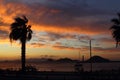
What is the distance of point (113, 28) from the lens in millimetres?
61562

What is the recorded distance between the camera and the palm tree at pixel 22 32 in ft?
211

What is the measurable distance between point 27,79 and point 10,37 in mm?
18492

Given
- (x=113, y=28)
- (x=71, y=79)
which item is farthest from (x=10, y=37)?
(x=71, y=79)

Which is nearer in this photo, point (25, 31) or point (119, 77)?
point (119, 77)

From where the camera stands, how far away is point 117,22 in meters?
61.6

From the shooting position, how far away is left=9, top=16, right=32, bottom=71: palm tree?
64.2m

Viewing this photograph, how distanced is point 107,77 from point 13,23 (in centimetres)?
2409

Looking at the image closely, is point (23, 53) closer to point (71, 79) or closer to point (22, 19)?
point (22, 19)

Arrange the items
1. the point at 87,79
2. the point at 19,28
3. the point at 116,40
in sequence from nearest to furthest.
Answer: the point at 87,79 < the point at 116,40 < the point at 19,28

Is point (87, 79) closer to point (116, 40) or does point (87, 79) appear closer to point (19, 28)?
point (116, 40)

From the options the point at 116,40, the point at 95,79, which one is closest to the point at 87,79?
the point at 95,79

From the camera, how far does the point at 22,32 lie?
212 feet

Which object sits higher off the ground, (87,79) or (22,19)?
(22,19)

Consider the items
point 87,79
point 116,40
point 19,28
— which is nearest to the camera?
point 87,79
